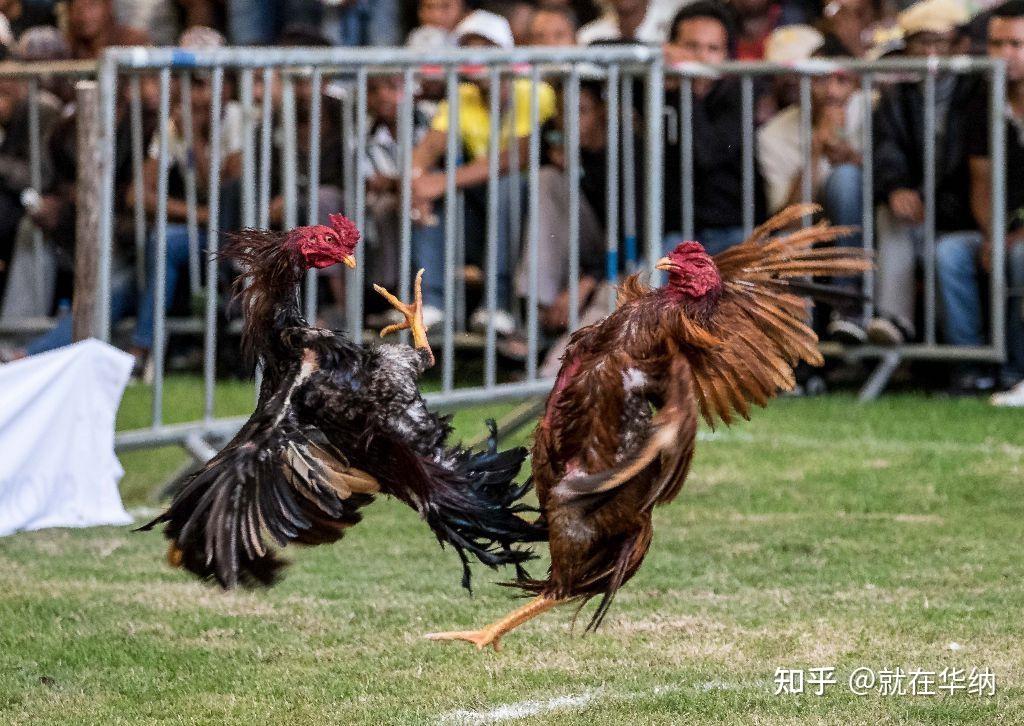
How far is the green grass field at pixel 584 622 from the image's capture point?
514cm

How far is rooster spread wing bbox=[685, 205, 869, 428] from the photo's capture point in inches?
195

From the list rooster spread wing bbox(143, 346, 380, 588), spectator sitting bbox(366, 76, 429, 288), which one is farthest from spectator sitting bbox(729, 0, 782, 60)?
rooster spread wing bbox(143, 346, 380, 588)

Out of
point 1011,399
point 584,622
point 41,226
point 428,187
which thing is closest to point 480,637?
point 584,622

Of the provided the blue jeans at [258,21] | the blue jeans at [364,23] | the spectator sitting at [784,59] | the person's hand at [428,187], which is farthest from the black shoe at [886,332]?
the blue jeans at [258,21]

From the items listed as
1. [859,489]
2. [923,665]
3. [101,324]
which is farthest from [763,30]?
[923,665]

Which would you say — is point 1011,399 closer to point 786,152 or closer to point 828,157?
point 828,157

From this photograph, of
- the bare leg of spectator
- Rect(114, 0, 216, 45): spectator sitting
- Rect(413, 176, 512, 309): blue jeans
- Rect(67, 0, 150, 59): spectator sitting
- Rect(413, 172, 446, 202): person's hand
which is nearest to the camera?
the bare leg of spectator

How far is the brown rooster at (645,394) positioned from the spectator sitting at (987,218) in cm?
517

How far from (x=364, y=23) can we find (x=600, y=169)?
331cm

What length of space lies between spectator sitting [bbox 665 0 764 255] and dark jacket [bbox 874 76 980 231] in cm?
69

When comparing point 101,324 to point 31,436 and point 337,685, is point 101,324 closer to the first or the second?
point 31,436

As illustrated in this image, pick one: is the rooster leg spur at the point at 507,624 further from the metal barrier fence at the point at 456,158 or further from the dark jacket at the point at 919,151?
the dark jacket at the point at 919,151

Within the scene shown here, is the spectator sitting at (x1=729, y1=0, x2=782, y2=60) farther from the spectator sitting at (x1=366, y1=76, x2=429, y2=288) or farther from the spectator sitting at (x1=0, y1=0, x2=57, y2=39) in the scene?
the spectator sitting at (x1=0, y1=0, x2=57, y2=39)

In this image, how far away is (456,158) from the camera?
28.2ft
